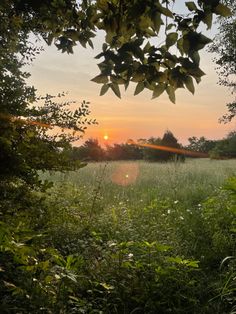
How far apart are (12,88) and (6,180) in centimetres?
88

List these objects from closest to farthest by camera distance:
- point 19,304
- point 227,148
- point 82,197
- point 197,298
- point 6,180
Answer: point 19,304
point 6,180
point 197,298
point 82,197
point 227,148

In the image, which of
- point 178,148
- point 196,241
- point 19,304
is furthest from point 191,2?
point 178,148

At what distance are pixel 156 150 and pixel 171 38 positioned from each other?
2685 cm

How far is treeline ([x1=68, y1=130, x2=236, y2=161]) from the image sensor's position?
2617cm

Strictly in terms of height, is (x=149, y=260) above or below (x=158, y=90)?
below

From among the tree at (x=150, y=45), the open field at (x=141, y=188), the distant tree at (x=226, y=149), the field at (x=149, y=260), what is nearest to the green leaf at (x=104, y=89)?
the tree at (x=150, y=45)

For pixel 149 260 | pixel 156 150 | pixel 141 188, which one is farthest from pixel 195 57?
pixel 156 150

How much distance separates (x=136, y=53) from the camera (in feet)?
7.16

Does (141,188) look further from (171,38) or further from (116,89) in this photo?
(171,38)

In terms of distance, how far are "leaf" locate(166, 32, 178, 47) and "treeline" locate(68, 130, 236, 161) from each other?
17465mm

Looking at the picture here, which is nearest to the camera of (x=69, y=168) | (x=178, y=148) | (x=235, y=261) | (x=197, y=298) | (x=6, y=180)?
(x=6, y=180)

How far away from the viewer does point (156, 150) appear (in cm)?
2886

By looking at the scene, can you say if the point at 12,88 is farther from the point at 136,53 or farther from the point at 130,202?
the point at 130,202

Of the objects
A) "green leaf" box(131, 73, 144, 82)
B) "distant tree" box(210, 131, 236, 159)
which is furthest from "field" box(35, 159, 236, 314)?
"distant tree" box(210, 131, 236, 159)
